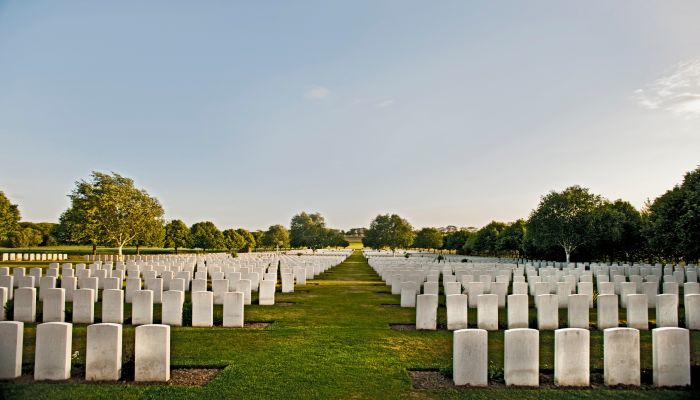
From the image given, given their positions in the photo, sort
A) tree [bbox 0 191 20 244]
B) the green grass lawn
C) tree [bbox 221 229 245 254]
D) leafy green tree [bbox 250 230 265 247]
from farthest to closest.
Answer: leafy green tree [bbox 250 230 265 247], tree [bbox 221 229 245 254], tree [bbox 0 191 20 244], the green grass lawn

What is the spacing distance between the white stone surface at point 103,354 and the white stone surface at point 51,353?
1.03 feet

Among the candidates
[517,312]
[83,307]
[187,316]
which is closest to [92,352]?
[187,316]

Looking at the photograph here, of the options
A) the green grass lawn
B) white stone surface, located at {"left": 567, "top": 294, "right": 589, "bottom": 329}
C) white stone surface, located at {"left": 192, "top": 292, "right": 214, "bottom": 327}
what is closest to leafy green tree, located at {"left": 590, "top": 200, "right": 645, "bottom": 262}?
the green grass lawn

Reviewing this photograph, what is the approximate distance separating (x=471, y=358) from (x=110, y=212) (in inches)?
1695

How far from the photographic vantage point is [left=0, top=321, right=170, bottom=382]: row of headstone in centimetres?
668

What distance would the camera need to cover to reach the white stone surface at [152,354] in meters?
6.78

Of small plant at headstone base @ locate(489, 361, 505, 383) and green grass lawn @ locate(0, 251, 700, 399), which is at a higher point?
small plant at headstone base @ locate(489, 361, 505, 383)

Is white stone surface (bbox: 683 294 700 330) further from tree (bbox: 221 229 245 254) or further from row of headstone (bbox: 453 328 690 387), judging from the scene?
tree (bbox: 221 229 245 254)

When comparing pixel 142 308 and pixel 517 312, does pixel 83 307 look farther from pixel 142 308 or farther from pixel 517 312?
pixel 517 312

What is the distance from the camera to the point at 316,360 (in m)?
7.98

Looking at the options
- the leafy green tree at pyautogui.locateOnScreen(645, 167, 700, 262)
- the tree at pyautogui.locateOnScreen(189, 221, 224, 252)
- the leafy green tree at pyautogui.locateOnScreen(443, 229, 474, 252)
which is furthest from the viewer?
the leafy green tree at pyautogui.locateOnScreen(443, 229, 474, 252)

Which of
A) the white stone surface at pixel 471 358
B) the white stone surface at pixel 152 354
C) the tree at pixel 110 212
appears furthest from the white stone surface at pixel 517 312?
the tree at pixel 110 212

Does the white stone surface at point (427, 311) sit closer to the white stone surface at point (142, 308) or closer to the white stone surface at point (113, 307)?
the white stone surface at point (142, 308)

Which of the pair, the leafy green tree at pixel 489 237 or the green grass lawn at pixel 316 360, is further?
the leafy green tree at pixel 489 237
